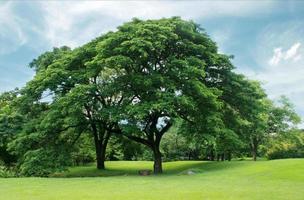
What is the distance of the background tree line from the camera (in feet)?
99.2

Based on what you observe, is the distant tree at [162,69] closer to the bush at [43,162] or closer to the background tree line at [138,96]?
the background tree line at [138,96]

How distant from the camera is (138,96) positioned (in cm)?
3181

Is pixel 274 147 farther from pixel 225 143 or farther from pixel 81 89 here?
pixel 81 89

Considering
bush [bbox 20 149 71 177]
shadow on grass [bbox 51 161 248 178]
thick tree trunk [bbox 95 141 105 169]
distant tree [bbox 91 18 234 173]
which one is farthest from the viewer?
thick tree trunk [bbox 95 141 105 169]

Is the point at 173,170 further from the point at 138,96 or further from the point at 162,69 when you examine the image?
the point at 162,69

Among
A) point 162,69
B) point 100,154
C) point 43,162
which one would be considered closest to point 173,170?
point 100,154

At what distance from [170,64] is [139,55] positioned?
8.05ft

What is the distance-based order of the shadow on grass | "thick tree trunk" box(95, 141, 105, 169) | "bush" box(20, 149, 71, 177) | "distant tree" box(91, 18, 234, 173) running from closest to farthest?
"distant tree" box(91, 18, 234, 173), "bush" box(20, 149, 71, 177), the shadow on grass, "thick tree trunk" box(95, 141, 105, 169)

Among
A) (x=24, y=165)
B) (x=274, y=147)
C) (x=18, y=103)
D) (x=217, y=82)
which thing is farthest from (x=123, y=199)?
(x=274, y=147)

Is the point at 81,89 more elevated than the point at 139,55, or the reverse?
the point at 139,55

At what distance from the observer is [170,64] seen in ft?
102

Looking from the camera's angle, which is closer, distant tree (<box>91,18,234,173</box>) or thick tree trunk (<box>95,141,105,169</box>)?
distant tree (<box>91,18,234,173</box>)

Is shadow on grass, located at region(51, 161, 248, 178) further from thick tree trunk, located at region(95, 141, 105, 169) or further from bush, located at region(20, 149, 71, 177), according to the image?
bush, located at region(20, 149, 71, 177)

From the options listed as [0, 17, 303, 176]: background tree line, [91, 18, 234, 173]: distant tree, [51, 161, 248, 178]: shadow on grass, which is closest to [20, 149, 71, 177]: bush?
[0, 17, 303, 176]: background tree line
